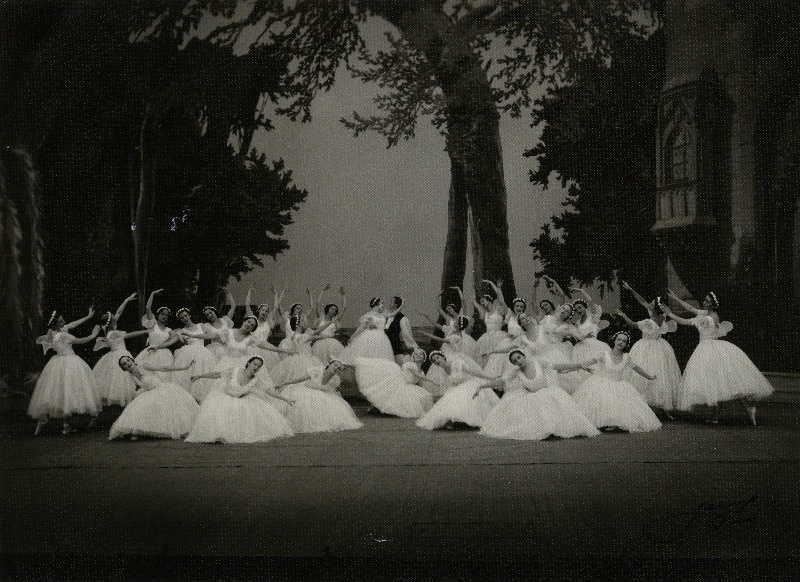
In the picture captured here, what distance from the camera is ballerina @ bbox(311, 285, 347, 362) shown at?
330 inches

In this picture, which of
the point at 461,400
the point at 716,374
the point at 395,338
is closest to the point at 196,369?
the point at 395,338

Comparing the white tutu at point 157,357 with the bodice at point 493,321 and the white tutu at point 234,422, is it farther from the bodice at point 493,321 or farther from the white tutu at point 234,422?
the bodice at point 493,321

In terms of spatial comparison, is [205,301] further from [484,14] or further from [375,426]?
[484,14]

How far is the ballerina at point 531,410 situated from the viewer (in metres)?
6.62

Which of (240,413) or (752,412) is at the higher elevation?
(240,413)

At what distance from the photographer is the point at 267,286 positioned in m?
8.78

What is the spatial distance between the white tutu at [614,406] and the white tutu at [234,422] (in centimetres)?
284

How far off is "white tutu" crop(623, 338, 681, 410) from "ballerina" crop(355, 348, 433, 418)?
2159mm

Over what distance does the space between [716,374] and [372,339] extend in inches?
143

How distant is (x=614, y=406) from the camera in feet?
22.7

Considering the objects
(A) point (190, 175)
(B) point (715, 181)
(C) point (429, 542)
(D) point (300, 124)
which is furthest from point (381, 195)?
(C) point (429, 542)

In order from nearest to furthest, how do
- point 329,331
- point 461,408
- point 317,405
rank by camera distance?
point 461,408 < point 317,405 < point 329,331

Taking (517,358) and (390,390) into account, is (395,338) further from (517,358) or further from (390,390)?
(517,358)
